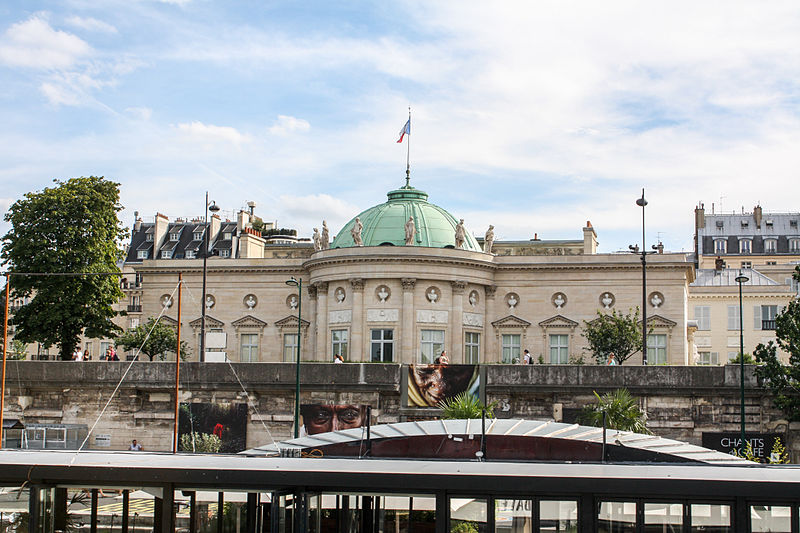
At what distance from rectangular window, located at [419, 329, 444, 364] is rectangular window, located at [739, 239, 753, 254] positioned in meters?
61.5

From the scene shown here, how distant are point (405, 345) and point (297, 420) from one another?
18165 mm

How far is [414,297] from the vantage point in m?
56.8

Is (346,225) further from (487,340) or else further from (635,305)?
(635,305)

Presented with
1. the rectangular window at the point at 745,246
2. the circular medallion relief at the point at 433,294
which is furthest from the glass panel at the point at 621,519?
the rectangular window at the point at 745,246

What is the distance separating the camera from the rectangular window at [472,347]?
58.7 m

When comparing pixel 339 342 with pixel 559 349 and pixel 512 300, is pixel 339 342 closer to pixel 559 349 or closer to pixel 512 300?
pixel 512 300

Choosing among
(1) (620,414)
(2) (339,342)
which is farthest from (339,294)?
Answer: (1) (620,414)

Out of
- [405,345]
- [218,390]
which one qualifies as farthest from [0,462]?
[405,345]

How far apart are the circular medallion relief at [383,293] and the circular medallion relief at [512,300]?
8.05 meters

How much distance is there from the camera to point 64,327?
5131cm

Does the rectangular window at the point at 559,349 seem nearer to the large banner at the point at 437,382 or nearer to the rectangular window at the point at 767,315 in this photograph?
the large banner at the point at 437,382

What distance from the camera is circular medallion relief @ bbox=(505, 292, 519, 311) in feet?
200

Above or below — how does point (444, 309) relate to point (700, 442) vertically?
above

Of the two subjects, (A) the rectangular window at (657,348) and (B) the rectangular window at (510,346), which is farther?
(B) the rectangular window at (510,346)
